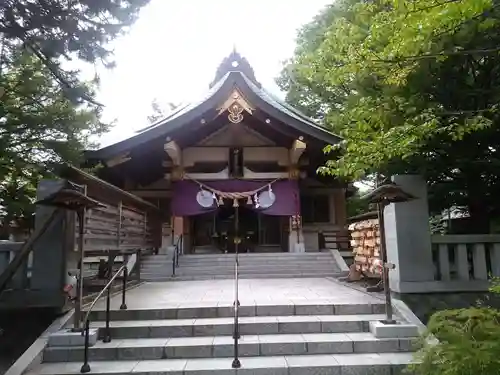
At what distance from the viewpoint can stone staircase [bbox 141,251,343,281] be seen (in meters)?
9.59

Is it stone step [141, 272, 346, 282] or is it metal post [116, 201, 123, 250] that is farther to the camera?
stone step [141, 272, 346, 282]

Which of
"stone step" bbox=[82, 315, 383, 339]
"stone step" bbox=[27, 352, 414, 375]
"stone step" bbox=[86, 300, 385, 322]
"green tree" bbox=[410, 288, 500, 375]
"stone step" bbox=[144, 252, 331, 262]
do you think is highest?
"stone step" bbox=[144, 252, 331, 262]

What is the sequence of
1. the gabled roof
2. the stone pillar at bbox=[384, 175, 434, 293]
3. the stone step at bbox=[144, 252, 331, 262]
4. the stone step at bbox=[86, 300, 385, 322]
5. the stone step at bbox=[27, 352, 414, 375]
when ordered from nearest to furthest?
the stone step at bbox=[27, 352, 414, 375]
the stone step at bbox=[86, 300, 385, 322]
the stone pillar at bbox=[384, 175, 434, 293]
the stone step at bbox=[144, 252, 331, 262]
the gabled roof

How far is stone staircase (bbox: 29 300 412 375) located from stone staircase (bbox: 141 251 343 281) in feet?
13.9

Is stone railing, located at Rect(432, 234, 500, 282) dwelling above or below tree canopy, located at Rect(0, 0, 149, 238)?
below

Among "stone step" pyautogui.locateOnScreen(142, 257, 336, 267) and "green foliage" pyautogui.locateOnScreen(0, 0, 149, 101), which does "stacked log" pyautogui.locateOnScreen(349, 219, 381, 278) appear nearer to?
"stone step" pyautogui.locateOnScreen(142, 257, 336, 267)

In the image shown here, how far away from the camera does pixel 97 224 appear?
20.5 ft

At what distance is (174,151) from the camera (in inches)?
470

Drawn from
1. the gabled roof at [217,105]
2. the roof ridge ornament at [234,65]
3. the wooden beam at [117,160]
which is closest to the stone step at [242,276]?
the wooden beam at [117,160]

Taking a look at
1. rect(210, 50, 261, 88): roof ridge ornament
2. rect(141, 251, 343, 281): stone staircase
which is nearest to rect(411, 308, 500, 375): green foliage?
rect(141, 251, 343, 281): stone staircase

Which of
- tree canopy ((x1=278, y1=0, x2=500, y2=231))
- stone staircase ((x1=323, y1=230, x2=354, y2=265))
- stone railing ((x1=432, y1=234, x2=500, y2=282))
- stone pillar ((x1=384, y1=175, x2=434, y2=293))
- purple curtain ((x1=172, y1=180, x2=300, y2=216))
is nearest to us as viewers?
tree canopy ((x1=278, y1=0, x2=500, y2=231))

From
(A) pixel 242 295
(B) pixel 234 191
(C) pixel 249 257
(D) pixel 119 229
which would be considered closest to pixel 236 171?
(B) pixel 234 191

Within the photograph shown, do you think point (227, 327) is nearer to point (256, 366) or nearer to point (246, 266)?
point (256, 366)

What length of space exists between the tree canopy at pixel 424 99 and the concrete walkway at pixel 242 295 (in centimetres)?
207
